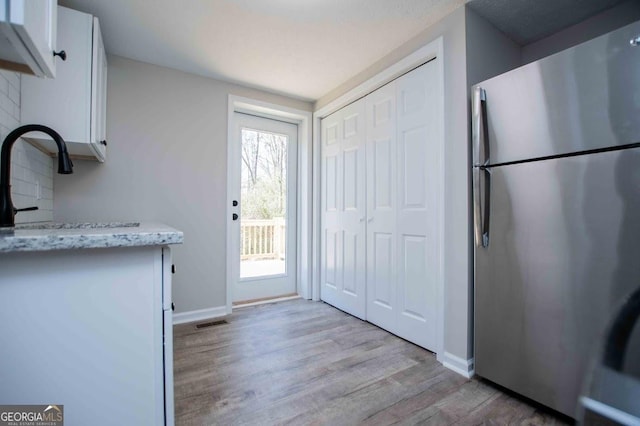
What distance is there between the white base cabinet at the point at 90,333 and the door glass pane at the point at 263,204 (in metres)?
2.30

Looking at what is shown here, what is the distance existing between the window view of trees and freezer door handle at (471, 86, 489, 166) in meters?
2.22

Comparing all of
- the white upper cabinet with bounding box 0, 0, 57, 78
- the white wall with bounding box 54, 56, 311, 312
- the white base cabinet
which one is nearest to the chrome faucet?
the white upper cabinet with bounding box 0, 0, 57, 78

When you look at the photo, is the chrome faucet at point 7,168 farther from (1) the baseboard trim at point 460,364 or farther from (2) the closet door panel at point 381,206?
(1) the baseboard trim at point 460,364

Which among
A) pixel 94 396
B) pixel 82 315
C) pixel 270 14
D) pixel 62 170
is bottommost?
pixel 94 396

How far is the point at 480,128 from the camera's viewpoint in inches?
66.6

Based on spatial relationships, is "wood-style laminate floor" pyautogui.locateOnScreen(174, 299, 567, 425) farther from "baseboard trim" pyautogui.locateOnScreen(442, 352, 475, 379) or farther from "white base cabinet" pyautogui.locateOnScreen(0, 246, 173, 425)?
"white base cabinet" pyautogui.locateOnScreen(0, 246, 173, 425)

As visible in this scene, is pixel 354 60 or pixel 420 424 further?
pixel 354 60

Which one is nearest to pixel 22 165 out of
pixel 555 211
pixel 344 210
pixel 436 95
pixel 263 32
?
pixel 263 32

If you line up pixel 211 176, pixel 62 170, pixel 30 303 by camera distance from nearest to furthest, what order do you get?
pixel 30 303
pixel 62 170
pixel 211 176

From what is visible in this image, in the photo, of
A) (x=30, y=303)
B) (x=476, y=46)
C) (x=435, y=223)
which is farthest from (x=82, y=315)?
(x=476, y=46)

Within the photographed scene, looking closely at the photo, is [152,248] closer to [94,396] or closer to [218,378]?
[94,396]

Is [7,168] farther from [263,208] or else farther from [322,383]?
[263,208]

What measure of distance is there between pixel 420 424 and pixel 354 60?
8.67ft

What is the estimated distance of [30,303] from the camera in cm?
79
